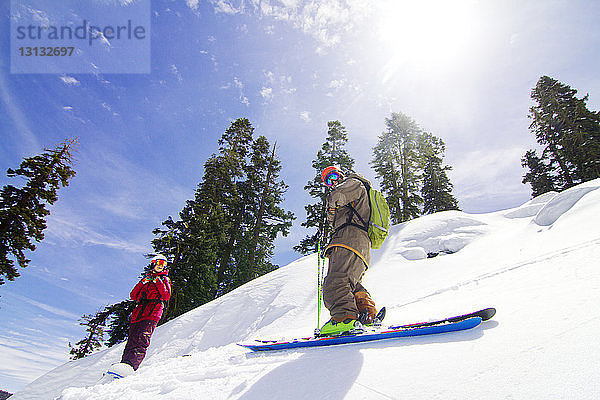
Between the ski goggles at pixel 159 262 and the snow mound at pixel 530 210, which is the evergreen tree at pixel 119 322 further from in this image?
the snow mound at pixel 530 210

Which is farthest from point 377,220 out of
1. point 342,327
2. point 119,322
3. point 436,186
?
point 436,186

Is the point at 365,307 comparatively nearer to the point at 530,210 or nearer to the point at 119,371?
the point at 119,371

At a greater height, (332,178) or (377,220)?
(332,178)

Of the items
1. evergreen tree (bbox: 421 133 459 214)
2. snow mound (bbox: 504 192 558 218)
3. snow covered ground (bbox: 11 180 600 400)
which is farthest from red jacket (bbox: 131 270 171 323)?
evergreen tree (bbox: 421 133 459 214)

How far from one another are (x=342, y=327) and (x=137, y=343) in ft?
13.6

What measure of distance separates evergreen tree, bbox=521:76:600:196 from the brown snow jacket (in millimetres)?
29489

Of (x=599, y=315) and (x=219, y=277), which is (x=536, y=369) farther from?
(x=219, y=277)

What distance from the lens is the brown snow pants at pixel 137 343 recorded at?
197 inches

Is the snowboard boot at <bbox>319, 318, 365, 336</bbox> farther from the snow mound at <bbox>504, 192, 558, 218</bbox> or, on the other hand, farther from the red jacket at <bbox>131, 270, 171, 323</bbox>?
the snow mound at <bbox>504, 192, 558, 218</bbox>

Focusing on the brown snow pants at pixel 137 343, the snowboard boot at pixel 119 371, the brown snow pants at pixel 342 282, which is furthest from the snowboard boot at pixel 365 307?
the brown snow pants at pixel 137 343

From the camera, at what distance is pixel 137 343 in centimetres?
520

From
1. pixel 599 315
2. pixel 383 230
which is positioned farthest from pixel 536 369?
pixel 383 230

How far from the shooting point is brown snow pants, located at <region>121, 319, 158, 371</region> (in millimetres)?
5016

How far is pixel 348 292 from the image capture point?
361cm
